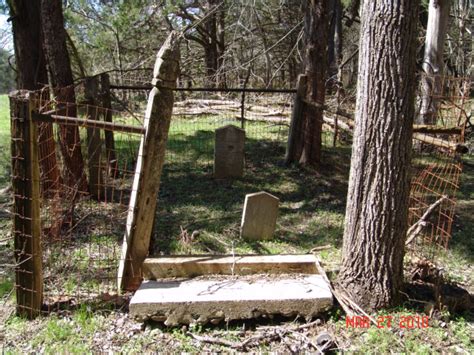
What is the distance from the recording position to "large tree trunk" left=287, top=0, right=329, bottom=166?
8.37 metres

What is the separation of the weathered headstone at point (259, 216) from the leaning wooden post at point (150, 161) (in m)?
1.89

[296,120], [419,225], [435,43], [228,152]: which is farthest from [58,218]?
[435,43]

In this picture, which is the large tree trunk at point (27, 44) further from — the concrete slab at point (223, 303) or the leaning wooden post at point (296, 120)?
the concrete slab at point (223, 303)

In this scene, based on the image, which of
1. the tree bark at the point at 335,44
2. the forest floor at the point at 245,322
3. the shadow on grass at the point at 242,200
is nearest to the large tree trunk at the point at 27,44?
the forest floor at the point at 245,322

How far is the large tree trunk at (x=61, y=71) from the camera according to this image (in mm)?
6156

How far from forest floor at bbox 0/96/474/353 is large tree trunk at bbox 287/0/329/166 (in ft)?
1.76

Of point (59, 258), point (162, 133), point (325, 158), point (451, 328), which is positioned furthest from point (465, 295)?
point (325, 158)

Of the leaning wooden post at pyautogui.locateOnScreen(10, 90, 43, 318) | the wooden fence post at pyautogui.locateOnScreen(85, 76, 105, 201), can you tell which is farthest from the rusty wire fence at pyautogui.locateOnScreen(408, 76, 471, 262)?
the wooden fence post at pyautogui.locateOnScreen(85, 76, 105, 201)

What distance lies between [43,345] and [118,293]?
0.76m

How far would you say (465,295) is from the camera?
372 cm

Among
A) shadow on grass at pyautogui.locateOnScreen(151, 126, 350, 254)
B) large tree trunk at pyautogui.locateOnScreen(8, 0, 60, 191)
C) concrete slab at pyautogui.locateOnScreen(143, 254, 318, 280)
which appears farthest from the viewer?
large tree trunk at pyautogui.locateOnScreen(8, 0, 60, 191)

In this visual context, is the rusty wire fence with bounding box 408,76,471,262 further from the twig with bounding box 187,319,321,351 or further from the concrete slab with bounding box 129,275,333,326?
the twig with bounding box 187,319,321,351

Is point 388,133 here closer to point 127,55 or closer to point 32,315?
point 32,315
